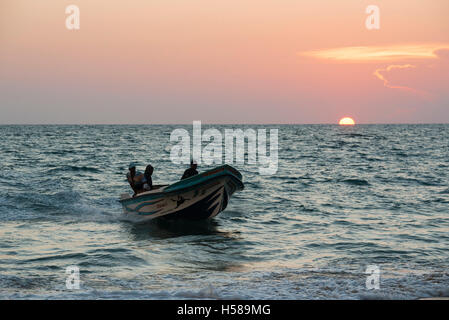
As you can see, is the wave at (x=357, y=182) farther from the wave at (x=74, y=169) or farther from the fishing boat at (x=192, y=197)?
the wave at (x=74, y=169)

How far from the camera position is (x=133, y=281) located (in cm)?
877

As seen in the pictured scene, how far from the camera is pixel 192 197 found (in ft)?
47.6

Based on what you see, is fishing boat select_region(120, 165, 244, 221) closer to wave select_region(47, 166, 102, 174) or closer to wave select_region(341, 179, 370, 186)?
wave select_region(341, 179, 370, 186)

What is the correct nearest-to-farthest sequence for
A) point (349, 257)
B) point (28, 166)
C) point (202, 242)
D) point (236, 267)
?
1. point (236, 267)
2. point (349, 257)
3. point (202, 242)
4. point (28, 166)

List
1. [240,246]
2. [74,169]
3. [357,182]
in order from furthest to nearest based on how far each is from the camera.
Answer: [74,169] → [357,182] → [240,246]

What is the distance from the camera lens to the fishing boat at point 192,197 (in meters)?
14.2

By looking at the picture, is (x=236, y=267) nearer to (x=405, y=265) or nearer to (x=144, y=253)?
(x=144, y=253)

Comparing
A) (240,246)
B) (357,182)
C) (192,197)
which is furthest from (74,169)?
(240,246)

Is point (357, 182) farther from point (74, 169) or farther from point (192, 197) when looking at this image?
point (74, 169)

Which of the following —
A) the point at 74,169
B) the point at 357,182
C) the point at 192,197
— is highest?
the point at 192,197

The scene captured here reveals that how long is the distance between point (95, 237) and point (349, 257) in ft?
21.0

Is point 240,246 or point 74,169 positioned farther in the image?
point 74,169

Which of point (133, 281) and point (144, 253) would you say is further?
point (144, 253)
